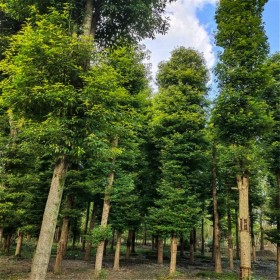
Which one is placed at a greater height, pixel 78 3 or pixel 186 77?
→ pixel 186 77

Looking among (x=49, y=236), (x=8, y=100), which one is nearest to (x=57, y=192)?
(x=49, y=236)

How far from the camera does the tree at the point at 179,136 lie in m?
14.9

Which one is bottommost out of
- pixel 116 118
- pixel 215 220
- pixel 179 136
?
pixel 215 220

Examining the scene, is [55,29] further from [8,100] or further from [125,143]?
[125,143]

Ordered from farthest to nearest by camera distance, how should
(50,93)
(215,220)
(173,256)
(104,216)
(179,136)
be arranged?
1. (215,220)
2. (179,136)
3. (173,256)
4. (104,216)
5. (50,93)

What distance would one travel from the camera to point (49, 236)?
310 inches

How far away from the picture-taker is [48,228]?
312 inches

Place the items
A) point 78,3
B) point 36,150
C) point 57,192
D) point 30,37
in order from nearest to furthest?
point 30,37 < point 57,192 < point 36,150 < point 78,3


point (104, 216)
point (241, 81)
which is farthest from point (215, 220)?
point (241, 81)

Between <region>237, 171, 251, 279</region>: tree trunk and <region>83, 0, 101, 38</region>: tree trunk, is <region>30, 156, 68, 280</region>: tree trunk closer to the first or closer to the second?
<region>83, 0, 101, 38</region>: tree trunk

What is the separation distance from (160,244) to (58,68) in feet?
53.9

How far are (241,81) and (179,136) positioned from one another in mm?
4950

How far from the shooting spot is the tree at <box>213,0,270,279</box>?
11.8 metres

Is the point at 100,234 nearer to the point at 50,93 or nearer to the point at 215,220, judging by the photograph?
the point at 215,220
